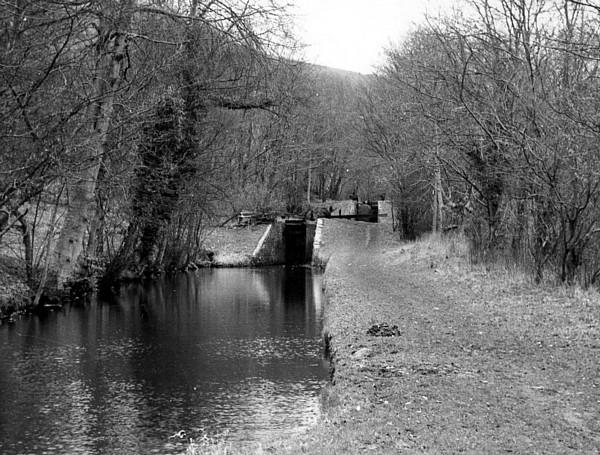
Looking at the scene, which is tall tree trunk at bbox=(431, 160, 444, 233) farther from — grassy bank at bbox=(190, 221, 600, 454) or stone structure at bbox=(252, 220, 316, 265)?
grassy bank at bbox=(190, 221, 600, 454)

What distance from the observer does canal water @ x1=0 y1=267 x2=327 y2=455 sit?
775cm

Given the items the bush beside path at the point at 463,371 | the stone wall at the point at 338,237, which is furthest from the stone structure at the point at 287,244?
the bush beside path at the point at 463,371

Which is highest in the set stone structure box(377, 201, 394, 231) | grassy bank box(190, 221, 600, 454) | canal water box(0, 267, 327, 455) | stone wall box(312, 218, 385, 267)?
stone structure box(377, 201, 394, 231)

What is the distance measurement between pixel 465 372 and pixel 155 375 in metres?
4.91

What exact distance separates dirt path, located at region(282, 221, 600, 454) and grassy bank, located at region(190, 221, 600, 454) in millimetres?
14

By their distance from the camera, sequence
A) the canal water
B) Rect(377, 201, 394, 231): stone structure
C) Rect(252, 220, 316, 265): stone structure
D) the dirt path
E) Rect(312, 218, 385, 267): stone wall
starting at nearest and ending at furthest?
the dirt path < the canal water < Rect(312, 218, 385, 267): stone wall < Rect(252, 220, 316, 265): stone structure < Rect(377, 201, 394, 231): stone structure

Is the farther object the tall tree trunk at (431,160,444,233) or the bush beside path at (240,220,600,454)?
the tall tree trunk at (431,160,444,233)

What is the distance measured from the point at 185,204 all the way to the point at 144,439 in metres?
16.5

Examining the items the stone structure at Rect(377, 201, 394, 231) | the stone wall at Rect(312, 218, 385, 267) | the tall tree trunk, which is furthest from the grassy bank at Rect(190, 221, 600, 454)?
the stone structure at Rect(377, 201, 394, 231)

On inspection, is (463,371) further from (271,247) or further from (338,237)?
(338,237)

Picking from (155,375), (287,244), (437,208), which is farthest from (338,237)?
(155,375)

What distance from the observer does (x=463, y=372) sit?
8.05m

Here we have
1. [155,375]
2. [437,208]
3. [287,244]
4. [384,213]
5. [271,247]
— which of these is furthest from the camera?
[384,213]

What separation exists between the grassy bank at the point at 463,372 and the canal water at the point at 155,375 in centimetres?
83
